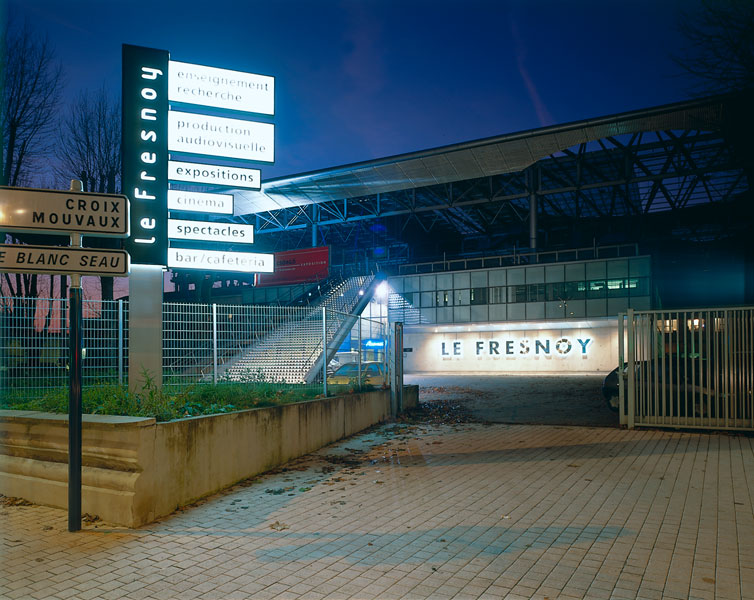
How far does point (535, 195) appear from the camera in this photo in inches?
1453

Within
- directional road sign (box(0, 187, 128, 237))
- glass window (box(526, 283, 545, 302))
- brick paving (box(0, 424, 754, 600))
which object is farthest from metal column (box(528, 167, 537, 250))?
directional road sign (box(0, 187, 128, 237))

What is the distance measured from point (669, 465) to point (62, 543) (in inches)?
321

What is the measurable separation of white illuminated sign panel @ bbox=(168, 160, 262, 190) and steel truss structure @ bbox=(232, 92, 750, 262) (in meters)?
21.5

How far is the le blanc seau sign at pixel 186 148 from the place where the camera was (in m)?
8.87

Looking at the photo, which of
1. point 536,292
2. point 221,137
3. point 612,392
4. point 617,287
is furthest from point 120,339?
point 617,287

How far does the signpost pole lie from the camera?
5.45 m

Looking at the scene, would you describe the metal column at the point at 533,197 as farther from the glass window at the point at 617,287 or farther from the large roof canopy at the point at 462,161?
the glass window at the point at 617,287

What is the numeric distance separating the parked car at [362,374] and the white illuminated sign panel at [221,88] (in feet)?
18.9

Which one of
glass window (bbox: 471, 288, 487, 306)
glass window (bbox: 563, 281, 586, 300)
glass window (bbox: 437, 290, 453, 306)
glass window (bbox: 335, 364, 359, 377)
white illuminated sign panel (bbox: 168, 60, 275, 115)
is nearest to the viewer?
white illuminated sign panel (bbox: 168, 60, 275, 115)

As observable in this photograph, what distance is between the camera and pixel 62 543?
203 inches

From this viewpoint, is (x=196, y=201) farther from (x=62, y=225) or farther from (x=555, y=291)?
(x=555, y=291)

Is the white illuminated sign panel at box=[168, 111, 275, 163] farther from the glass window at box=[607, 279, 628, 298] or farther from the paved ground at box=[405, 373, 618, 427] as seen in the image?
the glass window at box=[607, 279, 628, 298]

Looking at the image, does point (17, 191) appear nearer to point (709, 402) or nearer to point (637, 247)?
point (709, 402)

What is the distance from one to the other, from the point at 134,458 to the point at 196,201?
5.92m
